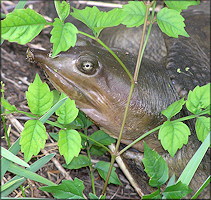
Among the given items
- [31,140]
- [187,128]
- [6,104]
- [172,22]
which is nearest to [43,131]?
[31,140]

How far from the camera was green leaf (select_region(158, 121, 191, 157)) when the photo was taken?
1.26 meters

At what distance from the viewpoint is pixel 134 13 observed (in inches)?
51.9

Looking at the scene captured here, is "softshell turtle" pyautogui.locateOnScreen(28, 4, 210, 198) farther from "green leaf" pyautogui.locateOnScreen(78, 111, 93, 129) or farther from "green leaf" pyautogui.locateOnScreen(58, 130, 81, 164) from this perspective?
"green leaf" pyautogui.locateOnScreen(58, 130, 81, 164)

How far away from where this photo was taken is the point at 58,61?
1.58 meters

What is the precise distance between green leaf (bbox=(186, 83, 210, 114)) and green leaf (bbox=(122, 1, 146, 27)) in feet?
1.12

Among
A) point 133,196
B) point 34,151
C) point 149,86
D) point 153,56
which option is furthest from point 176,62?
point 34,151

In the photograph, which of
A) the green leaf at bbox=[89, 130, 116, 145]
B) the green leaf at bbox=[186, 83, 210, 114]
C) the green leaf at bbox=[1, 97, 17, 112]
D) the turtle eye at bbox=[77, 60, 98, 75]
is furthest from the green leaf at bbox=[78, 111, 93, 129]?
the green leaf at bbox=[186, 83, 210, 114]

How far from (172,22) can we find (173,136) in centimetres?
43

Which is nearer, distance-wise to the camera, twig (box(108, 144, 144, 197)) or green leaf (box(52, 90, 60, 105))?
green leaf (box(52, 90, 60, 105))

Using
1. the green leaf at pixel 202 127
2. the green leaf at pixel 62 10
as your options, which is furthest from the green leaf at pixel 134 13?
the green leaf at pixel 202 127

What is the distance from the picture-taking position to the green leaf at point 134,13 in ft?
4.27

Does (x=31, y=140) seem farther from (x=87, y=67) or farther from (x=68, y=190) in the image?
(x=87, y=67)

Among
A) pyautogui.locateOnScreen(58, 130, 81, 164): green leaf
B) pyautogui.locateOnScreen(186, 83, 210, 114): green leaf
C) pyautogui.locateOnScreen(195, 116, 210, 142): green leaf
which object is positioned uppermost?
pyautogui.locateOnScreen(186, 83, 210, 114): green leaf

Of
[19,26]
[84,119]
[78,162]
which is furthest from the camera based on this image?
[84,119]
